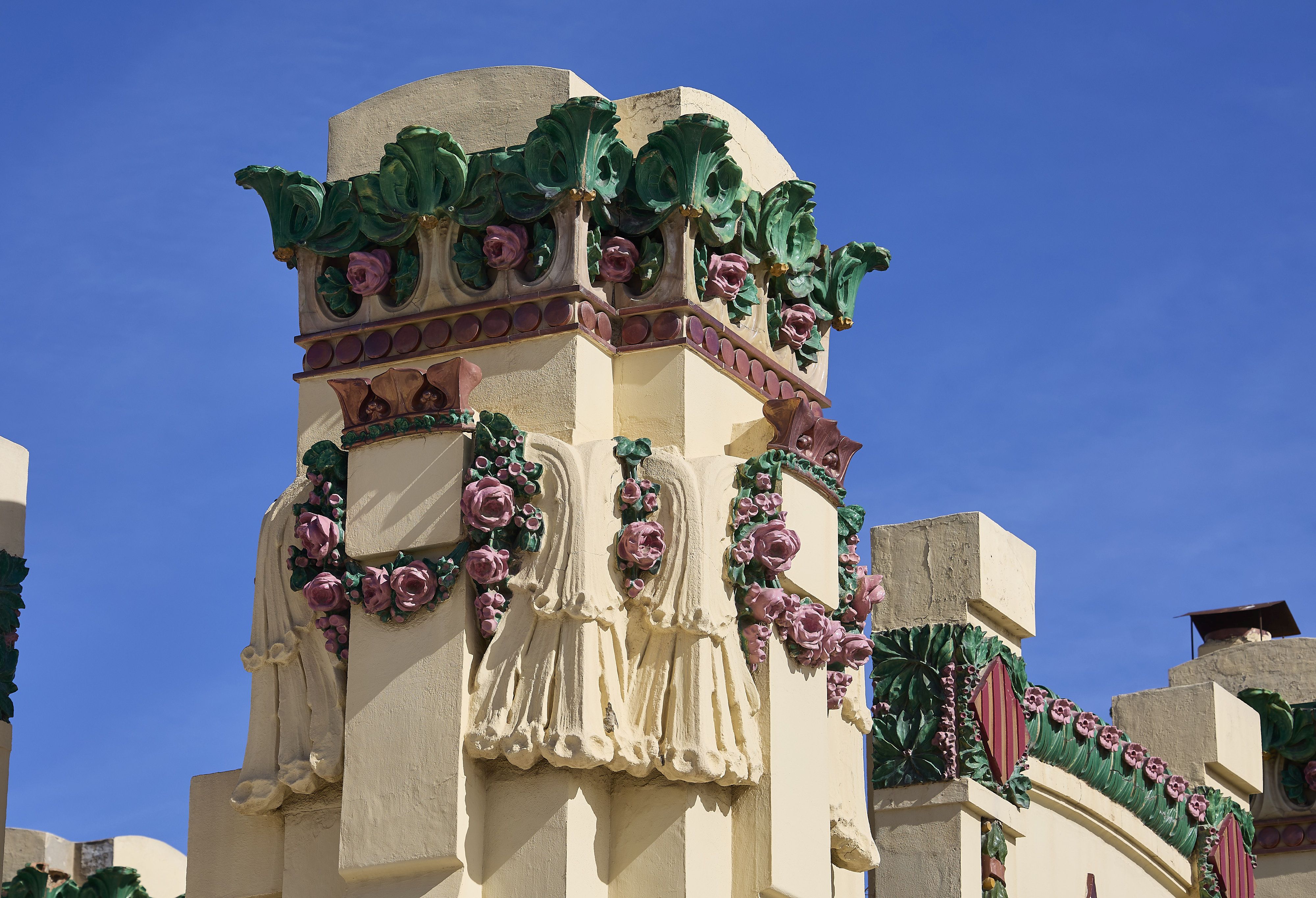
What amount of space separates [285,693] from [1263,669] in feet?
31.8

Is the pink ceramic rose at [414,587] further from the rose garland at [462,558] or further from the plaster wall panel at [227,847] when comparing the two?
the plaster wall panel at [227,847]

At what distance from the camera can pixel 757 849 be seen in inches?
342

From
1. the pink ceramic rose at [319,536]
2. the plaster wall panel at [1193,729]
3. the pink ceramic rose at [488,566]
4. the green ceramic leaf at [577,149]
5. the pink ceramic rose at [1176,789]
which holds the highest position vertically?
the green ceramic leaf at [577,149]

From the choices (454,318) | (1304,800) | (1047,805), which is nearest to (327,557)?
(454,318)

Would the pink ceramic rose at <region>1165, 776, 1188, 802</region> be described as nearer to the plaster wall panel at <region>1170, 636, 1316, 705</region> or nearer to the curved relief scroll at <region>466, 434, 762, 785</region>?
the plaster wall panel at <region>1170, 636, 1316, 705</region>

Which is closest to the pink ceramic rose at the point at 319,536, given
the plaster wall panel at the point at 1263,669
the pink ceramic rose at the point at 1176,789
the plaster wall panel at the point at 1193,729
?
the pink ceramic rose at the point at 1176,789

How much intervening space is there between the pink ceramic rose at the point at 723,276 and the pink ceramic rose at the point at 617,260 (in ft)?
1.04

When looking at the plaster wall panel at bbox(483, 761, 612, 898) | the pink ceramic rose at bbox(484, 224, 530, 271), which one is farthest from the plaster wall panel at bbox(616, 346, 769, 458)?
the plaster wall panel at bbox(483, 761, 612, 898)

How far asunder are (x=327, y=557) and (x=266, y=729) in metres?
0.68

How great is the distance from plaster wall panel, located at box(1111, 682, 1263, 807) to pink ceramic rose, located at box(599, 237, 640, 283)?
22.4 ft

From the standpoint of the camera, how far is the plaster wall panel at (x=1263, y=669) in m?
16.8

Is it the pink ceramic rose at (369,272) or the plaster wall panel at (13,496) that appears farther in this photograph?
the plaster wall panel at (13,496)

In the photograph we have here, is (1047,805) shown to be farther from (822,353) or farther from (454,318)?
(454,318)

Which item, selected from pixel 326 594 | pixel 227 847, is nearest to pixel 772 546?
pixel 326 594
